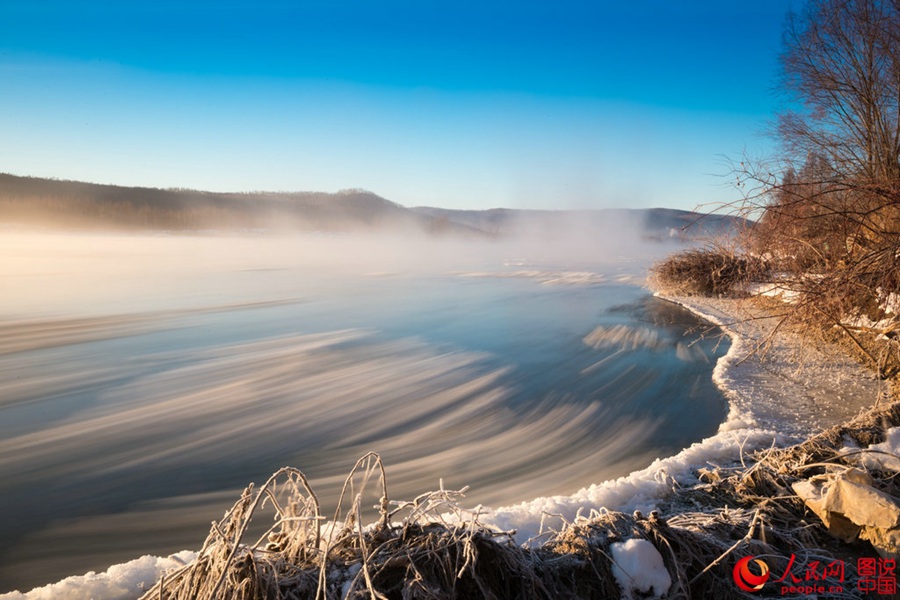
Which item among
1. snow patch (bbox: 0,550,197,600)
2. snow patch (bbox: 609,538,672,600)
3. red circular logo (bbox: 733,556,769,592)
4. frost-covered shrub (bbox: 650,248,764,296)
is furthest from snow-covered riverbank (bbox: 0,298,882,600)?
frost-covered shrub (bbox: 650,248,764,296)

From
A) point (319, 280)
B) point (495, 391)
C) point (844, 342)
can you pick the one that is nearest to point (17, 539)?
point (495, 391)

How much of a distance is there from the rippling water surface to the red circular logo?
1.59 meters

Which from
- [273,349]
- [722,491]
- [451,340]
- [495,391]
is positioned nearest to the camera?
[722,491]

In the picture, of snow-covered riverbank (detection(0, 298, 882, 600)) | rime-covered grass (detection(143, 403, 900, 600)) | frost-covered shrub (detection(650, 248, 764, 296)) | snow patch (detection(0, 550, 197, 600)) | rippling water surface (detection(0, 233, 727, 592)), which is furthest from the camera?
frost-covered shrub (detection(650, 248, 764, 296))

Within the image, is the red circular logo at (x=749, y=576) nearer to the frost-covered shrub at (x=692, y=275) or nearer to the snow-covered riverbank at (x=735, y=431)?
the snow-covered riverbank at (x=735, y=431)

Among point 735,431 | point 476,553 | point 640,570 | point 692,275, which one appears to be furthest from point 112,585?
point 692,275

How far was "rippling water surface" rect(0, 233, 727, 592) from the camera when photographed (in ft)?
11.9

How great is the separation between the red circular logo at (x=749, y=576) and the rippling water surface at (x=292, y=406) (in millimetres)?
1587

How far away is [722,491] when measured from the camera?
→ 10.1 ft

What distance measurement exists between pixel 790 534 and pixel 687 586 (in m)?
0.83

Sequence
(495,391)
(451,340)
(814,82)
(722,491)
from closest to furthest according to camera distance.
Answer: (722,491) → (495,391) → (814,82) → (451,340)

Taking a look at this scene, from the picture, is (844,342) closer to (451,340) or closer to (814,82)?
(814,82)

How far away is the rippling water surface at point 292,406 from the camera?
11.9ft

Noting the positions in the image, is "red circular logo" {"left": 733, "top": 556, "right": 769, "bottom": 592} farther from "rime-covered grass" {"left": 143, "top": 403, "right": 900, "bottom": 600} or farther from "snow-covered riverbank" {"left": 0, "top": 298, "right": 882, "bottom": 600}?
"snow-covered riverbank" {"left": 0, "top": 298, "right": 882, "bottom": 600}
